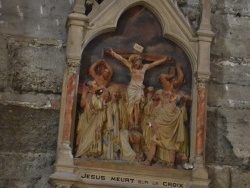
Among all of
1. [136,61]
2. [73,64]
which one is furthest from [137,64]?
[73,64]

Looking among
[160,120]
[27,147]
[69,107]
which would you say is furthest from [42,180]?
[160,120]

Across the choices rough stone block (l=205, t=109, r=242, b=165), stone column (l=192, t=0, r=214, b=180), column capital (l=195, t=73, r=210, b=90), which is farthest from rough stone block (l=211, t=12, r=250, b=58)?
rough stone block (l=205, t=109, r=242, b=165)

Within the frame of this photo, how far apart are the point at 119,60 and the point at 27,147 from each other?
99 cm

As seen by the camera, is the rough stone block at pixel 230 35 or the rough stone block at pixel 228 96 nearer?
the rough stone block at pixel 228 96

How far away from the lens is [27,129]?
445 centimetres

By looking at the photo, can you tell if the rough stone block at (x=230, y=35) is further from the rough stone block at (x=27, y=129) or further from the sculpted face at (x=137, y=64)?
the rough stone block at (x=27, y=129)

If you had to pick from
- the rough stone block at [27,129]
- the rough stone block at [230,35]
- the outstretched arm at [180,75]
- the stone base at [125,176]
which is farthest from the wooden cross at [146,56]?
the stone base at [125,176]

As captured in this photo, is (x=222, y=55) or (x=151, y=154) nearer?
(x=151, y=154)

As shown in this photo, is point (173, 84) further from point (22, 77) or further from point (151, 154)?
point (22, 77)

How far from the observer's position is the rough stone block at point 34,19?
4719mm

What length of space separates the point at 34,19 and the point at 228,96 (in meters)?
1.73

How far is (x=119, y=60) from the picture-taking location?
4637 millimetres

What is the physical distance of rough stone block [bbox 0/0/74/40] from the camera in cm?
472

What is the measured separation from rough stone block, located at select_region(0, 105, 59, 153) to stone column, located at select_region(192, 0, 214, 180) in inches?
43.1
